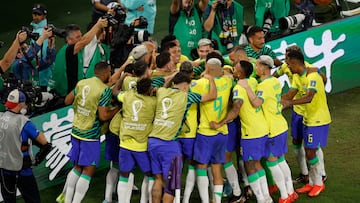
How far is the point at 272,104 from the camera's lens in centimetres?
923

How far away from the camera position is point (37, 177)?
33.1ft

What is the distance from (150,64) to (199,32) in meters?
2.00

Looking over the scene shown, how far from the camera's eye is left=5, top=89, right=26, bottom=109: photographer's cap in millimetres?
8688

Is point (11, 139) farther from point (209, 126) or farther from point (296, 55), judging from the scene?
point (296, 55)

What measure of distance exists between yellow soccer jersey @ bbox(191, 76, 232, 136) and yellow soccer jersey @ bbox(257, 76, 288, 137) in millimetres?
372

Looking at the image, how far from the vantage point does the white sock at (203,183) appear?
9.12m

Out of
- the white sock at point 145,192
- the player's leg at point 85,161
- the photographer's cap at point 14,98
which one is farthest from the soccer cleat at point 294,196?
the photographer's cap at point 14,98

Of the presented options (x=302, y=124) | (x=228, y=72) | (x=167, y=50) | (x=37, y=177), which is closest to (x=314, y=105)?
(x=302, y=124)

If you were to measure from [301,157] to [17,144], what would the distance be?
3232 millimetres

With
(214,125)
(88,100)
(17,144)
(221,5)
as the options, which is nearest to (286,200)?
(214,125)

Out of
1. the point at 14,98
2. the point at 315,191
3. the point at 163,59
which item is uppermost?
the point at 163,59

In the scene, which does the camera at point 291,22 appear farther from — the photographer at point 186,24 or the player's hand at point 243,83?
the player's hand at point 243,83

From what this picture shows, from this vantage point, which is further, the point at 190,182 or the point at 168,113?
the point at 190,182

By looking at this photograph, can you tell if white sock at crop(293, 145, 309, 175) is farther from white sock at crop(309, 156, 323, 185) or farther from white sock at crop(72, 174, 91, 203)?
white sock at crop(72, 174, 91, 203)
